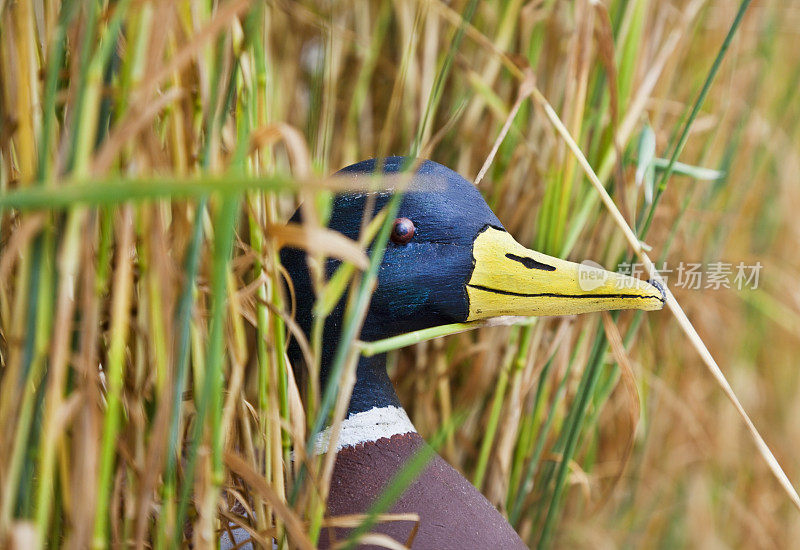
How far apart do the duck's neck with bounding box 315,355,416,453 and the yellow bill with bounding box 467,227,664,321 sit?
0.09 meters

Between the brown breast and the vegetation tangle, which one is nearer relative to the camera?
the vegetation tangle

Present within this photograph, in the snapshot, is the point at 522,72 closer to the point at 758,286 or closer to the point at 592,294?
the point at 592,294

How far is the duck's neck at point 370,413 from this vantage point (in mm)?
610

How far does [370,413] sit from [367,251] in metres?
0.13

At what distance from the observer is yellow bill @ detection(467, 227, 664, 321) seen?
1.84 feet

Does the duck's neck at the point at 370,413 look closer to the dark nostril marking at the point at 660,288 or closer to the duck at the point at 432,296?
the duck at the point at 432,296

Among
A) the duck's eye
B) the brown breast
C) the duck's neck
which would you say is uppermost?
the duck's eye

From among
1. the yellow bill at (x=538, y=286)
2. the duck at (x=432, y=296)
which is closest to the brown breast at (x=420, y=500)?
the duck at (x=432, y=296)

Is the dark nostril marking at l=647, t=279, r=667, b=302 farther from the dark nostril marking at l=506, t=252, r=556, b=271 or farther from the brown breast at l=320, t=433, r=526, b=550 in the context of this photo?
the brown breast at l=320, t=433, r=526, b=550

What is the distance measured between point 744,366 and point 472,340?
49 centimetres

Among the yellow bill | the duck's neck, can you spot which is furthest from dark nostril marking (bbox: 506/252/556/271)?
the duck's neck

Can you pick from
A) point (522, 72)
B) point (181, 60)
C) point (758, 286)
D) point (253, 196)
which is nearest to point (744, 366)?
point (758, 286)

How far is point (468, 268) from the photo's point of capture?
1.93 ft

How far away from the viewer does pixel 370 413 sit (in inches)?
24.4
